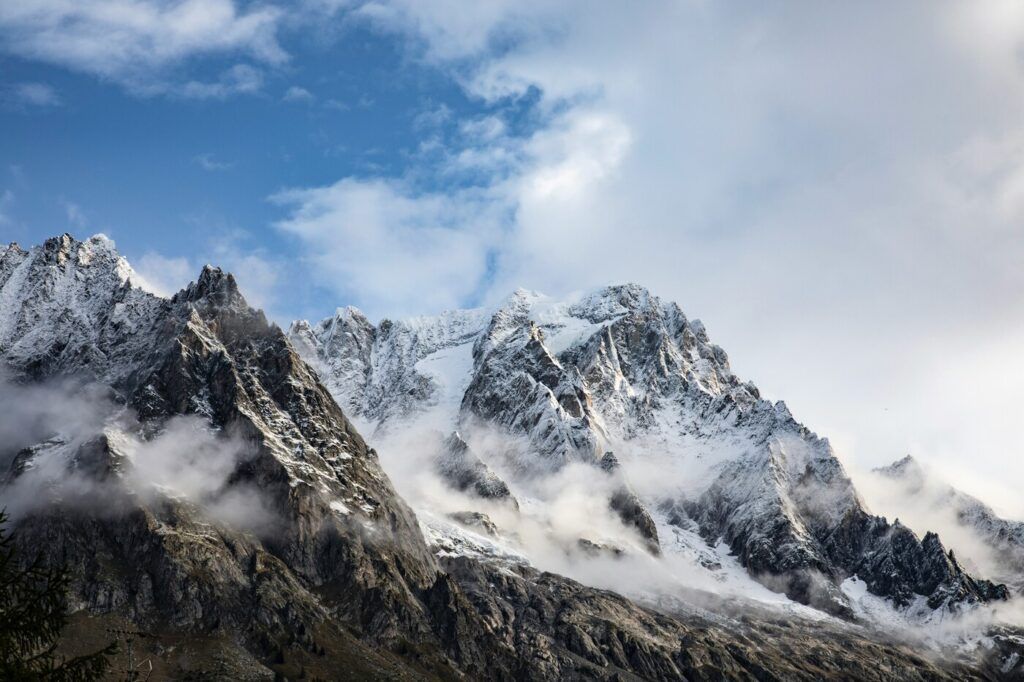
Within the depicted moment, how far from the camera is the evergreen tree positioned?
37812 millimetres

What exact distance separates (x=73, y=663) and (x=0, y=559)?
4.84m

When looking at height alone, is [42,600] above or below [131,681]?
above

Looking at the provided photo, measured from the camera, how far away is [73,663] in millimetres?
38031

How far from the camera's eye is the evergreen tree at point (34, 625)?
1489 inches

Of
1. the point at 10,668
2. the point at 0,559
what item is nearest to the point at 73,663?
the point at 10,668

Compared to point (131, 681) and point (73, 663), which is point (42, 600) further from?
point (131, 681)

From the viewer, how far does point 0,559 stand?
37.2 metres

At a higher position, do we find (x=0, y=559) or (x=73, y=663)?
(x=0, y=559)

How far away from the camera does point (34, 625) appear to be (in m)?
38.0

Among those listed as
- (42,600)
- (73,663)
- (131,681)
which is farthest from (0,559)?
(131,681)

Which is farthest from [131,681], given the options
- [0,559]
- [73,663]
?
[0,559]

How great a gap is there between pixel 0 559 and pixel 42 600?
2.31m

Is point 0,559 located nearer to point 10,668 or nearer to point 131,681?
point 10,668

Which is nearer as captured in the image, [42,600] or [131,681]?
[42,600]
